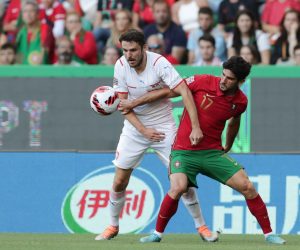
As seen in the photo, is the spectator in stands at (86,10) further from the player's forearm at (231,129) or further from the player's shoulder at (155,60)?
the player's forearm at (231,129)

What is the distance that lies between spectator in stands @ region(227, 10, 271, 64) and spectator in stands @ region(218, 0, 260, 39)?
534mm

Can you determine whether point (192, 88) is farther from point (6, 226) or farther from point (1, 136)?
point (1, 136)

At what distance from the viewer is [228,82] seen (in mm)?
9969

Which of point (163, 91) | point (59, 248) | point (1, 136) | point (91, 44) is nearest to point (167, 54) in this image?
point (91, 44)

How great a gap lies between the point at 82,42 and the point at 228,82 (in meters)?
6.21

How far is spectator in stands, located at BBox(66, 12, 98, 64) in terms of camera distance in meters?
15.8

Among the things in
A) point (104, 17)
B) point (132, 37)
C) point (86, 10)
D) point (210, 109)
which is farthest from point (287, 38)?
point (132, 37)

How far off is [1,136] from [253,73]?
11.4 feet

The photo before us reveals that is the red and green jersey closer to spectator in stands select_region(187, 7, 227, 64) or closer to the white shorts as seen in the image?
A: the white shorts

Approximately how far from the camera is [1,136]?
14.9 meters

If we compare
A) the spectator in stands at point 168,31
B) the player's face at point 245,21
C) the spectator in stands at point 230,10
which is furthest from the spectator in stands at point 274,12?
the spectator in stands at point 168,31

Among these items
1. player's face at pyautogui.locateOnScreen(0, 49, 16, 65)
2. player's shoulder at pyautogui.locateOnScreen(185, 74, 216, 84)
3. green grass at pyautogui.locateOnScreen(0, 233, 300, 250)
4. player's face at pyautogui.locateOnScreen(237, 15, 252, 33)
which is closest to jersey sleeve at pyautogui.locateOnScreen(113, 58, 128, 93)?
player's shoulder at pyautogui.locateOnScreen(185, 74, 216, 84)

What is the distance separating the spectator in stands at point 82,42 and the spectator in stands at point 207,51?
1.60 metres

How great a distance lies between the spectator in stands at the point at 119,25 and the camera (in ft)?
51.6
